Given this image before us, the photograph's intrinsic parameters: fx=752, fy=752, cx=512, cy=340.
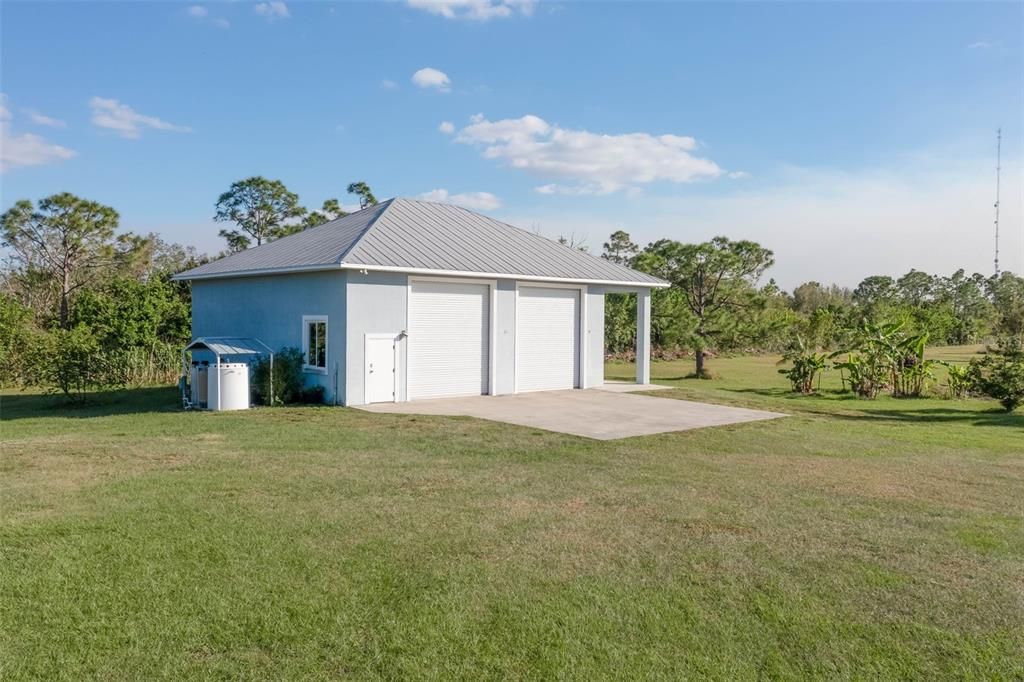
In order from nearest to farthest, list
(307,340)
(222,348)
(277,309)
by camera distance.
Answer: (222,348) < (307,340) < (277,309)

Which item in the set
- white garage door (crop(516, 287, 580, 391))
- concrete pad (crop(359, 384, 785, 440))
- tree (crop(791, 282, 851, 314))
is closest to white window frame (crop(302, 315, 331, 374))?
concrete pad (crop(359, 384, 785, 440))

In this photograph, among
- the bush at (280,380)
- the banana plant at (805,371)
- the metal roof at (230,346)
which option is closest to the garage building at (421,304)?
the bush at (280,380)

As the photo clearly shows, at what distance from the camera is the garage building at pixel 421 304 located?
53.1 feet

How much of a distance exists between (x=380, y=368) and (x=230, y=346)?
3.32 m

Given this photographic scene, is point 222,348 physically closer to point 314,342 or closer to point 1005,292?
point 314,342

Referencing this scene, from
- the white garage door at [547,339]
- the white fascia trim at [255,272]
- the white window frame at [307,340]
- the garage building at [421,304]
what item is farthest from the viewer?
the white garage door at [547,339]

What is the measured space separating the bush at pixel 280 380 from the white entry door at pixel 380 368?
62.2 inches

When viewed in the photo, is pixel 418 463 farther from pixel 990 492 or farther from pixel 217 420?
pixel 990 492

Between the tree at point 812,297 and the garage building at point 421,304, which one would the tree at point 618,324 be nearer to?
the garage building at point 421,304

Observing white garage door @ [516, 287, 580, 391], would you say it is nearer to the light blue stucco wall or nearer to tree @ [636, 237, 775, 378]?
the light blue stucco wall

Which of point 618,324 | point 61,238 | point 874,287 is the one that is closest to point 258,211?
point 61,238

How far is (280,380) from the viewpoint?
16.2 meters

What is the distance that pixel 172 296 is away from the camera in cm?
2430

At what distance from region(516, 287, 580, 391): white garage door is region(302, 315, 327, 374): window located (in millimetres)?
4984
